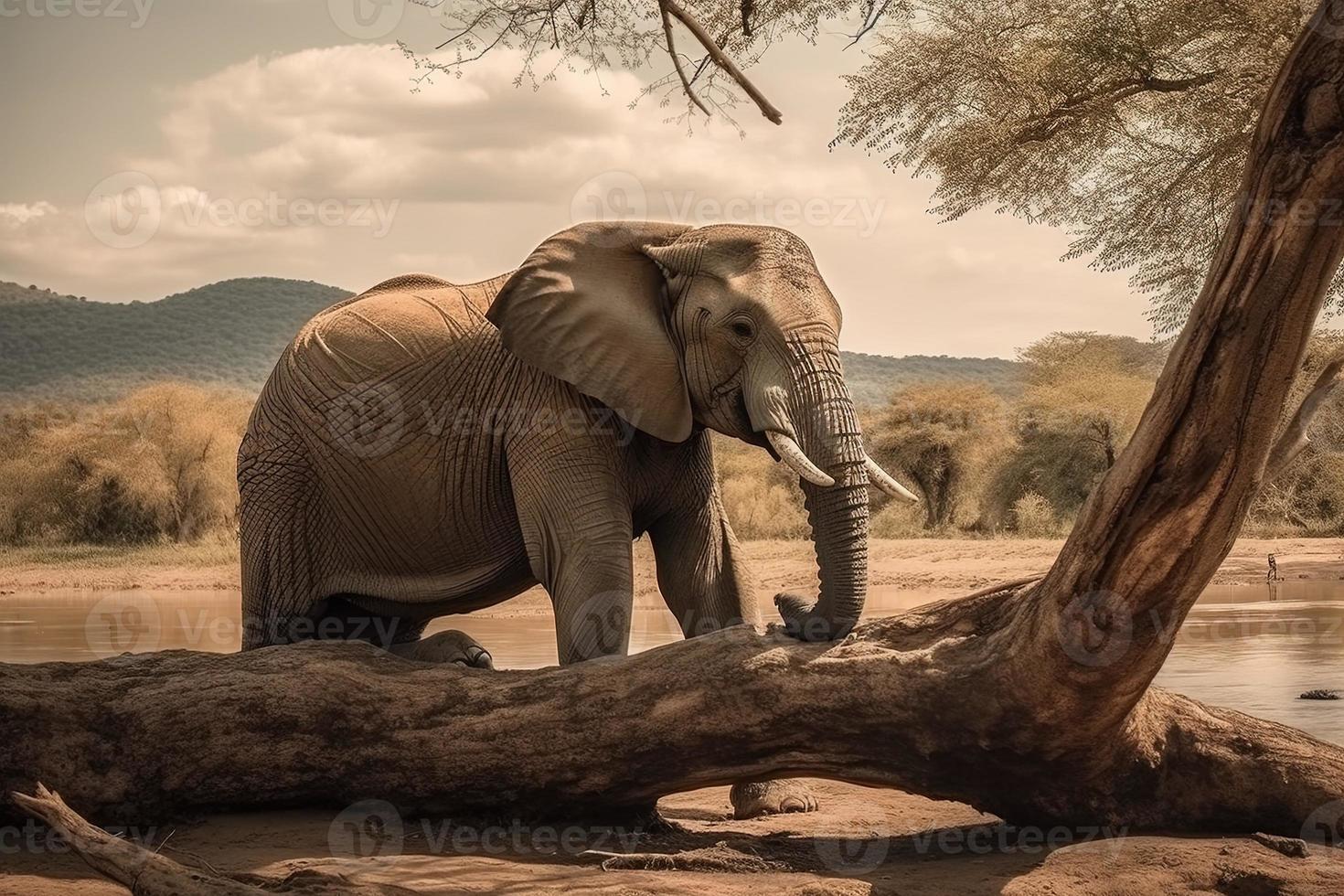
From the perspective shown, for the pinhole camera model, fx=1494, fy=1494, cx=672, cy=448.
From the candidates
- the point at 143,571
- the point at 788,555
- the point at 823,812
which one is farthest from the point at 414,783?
the point at 143,571

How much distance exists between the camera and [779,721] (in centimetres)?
591

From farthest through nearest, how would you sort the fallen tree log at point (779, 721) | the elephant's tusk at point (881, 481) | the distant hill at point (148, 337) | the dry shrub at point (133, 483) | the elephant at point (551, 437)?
the distant hill at point (148, 337)
the dry shrub at point (133, 483)
the elephant at point (551, 437)
the elephant's tusk at point (881, 481)
the fallen tree log at point (779, 721)

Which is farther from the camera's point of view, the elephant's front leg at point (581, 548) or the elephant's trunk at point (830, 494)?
the elephant's front leg at point (581, 548)

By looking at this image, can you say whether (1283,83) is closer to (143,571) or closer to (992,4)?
(992,4)

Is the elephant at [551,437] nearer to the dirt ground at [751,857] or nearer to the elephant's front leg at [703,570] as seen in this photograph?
the elephant's front leg at [703,570]

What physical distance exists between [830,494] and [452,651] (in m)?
2.24

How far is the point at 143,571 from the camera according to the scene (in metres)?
24.4

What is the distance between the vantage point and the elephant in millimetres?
6875

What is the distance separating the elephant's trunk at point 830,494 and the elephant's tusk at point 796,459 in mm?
28

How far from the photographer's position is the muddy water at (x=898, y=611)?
1133 centimetres

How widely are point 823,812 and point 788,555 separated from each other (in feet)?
53.8

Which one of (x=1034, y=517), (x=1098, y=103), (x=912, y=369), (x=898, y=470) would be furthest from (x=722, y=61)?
(x=912, y=369)

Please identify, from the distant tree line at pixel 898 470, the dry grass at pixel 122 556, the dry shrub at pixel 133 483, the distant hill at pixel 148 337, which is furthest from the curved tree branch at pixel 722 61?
the distant hill at pixel 148 337

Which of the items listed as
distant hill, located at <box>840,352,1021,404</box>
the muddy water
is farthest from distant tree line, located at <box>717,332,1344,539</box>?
distant hill, located at <box>840,352,1021,404</box>
